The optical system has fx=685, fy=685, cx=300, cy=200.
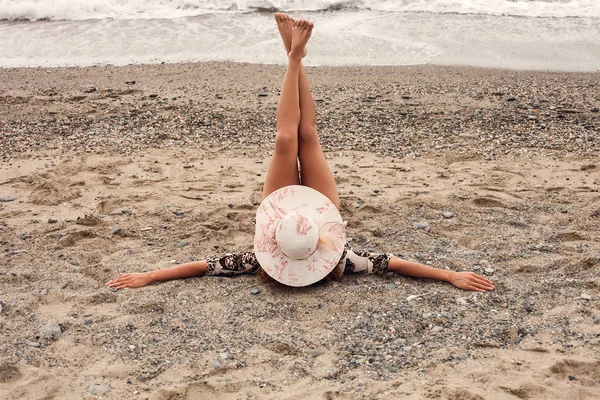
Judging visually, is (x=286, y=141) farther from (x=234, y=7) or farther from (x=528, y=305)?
(x=234, y=7)

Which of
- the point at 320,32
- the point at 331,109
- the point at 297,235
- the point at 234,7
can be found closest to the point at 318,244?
the point at 297,235

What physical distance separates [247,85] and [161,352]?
5.95m

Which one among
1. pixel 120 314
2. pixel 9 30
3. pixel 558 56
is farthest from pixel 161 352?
pixel 9 30

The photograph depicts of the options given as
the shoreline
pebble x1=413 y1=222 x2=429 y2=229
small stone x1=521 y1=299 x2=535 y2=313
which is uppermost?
the shoreline

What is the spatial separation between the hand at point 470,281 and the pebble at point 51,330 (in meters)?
2.39

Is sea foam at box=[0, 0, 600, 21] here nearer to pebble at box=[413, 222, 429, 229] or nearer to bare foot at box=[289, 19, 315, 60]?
pebble at box=[413, 222, 429, 229]

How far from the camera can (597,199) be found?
565cm

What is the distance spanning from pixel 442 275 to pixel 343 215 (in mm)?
1390

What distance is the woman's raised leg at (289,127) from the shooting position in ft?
15.4

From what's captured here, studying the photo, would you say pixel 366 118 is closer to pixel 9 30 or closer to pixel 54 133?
pixel 54 133

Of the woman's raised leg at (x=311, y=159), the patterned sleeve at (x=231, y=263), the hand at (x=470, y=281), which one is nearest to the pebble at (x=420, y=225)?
the woman's raised leg at (x=311, y=159)

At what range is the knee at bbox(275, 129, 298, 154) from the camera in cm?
466

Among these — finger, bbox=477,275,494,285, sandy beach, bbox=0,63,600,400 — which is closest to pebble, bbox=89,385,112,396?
sandy beach, bbox=0,63,600,400

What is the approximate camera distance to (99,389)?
3414 mm
